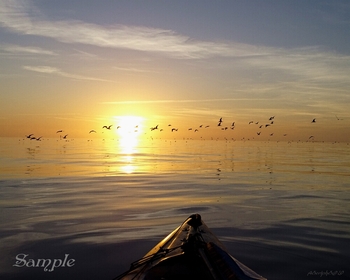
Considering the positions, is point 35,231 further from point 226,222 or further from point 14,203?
point 226,222

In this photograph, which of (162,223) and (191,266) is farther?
(162,223)

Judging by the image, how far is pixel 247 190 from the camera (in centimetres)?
2280

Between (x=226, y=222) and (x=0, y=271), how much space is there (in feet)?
27.5

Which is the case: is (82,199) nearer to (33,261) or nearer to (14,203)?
(14,203)

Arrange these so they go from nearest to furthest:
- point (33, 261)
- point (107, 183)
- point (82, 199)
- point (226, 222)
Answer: point (33, 261)
point (226, 222)
point (82, 199)
point (107, 183)

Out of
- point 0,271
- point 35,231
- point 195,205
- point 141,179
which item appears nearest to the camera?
point 0,271

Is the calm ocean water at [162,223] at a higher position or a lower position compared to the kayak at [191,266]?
lower

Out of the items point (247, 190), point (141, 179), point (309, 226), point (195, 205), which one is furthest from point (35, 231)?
point (141, 179)

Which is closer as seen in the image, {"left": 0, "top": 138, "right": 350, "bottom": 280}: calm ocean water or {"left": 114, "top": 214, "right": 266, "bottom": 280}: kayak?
{"left": 114, "top": 214, "right": 266, "bottom": 280}: kayak

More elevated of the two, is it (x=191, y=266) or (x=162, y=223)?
(x=191, y=266)

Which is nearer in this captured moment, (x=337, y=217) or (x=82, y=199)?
(x=337, y=217)

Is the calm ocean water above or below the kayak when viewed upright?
below

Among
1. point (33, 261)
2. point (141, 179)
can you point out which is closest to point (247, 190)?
point (141, 179)

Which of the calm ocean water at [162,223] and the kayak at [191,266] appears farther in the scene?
the calm ocean water at [162,223]
